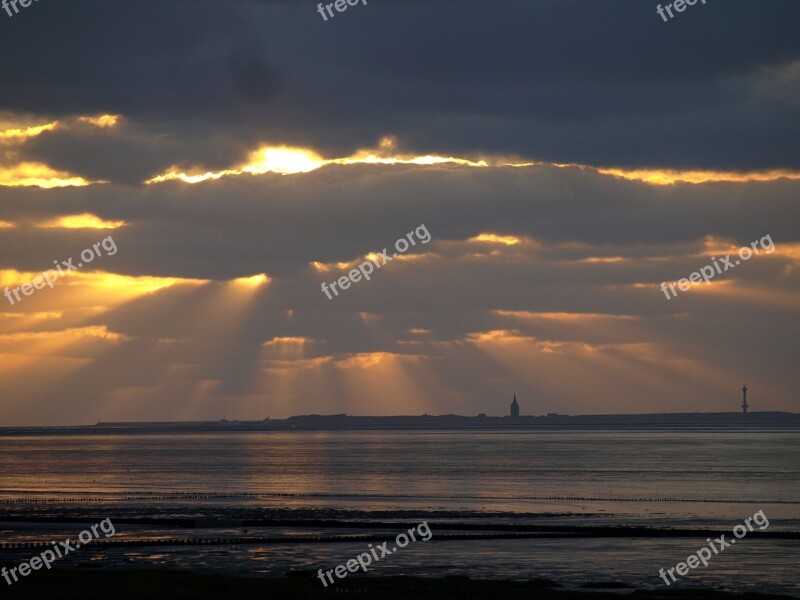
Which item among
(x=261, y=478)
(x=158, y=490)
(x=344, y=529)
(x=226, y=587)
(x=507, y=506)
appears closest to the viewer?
(x=226, y=587)

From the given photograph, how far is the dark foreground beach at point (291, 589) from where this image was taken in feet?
185

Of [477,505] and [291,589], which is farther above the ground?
[291,589]

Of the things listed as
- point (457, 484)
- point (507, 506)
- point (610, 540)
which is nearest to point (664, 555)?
point (610, 540)

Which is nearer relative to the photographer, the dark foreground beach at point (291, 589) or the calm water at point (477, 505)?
the dark foreground beach at point (291, 589)

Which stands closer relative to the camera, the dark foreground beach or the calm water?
the dark foreground beach

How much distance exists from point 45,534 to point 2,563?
1926cm

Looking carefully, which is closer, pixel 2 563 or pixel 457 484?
pixel 2 563

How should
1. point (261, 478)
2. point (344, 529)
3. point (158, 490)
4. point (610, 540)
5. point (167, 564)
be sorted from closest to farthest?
point (167, 564) → point (610, 540) → point (344, 529) → point (158, 490) → point (261, 478)

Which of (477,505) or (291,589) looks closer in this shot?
(291,589)

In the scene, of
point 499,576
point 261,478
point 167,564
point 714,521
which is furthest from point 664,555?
point 261,478

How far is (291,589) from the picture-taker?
5906 cm

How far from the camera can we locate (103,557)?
72812 mm

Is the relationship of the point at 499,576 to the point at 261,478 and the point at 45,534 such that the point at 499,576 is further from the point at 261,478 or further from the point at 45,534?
the point at 261,478

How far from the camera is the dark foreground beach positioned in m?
56.2
